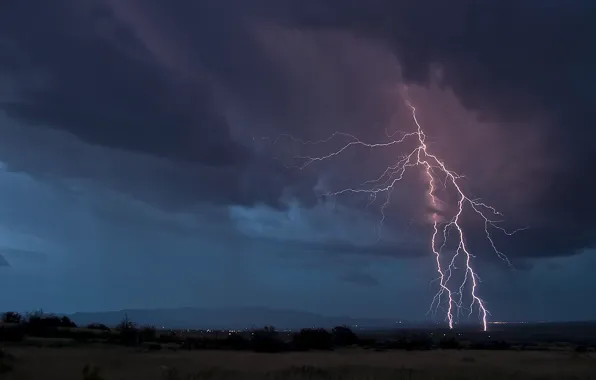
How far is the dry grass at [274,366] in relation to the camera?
96.7 feet

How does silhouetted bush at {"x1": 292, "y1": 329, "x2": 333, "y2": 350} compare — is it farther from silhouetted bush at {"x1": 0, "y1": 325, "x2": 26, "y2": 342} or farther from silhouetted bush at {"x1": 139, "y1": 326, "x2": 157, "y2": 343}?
silhouetted bush at {"x1": 0, "y1": 325, "x2": 26, "y2": 342}

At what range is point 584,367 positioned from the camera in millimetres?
38656

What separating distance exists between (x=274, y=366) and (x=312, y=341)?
17158 millimetres

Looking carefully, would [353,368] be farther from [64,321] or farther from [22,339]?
[64,321]

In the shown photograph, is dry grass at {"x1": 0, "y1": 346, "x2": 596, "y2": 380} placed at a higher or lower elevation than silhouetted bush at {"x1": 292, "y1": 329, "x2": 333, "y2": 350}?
lower

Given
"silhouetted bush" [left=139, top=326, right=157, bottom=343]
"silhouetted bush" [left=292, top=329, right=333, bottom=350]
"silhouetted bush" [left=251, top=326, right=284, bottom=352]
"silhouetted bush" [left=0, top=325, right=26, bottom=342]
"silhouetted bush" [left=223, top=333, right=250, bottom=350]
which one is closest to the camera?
"silhouetted bush" [left=0, top=325, right=26, bottom=342]

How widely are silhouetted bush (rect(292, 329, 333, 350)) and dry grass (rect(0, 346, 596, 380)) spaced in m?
6.97

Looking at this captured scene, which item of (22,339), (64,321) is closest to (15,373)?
(22,339)

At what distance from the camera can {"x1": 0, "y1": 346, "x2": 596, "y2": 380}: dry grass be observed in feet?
96.7

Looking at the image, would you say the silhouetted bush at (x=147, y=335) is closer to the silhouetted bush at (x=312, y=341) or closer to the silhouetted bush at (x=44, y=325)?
the silhouetted bush at (x=44, y=325)

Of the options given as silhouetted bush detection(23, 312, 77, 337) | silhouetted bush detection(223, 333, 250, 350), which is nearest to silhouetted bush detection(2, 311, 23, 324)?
silhouetted bush detection(23, 312, 77, 337)

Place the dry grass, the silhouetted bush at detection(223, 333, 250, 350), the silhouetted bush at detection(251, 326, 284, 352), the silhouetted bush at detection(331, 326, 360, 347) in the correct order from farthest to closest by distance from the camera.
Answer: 1. the silhouetted bush at detection(331, 326, 360, 347)
2. the silhouetted bush at detection(223, 333, 250, 350)
3. the silhouetted bush at detection(251, 326, 284, 352)
4. the dry grass

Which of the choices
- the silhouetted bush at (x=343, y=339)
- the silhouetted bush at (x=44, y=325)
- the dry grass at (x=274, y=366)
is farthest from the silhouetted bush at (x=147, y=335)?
the silhouetted bush at (x=343, y=339)

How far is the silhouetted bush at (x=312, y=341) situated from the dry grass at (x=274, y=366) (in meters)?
6.97
